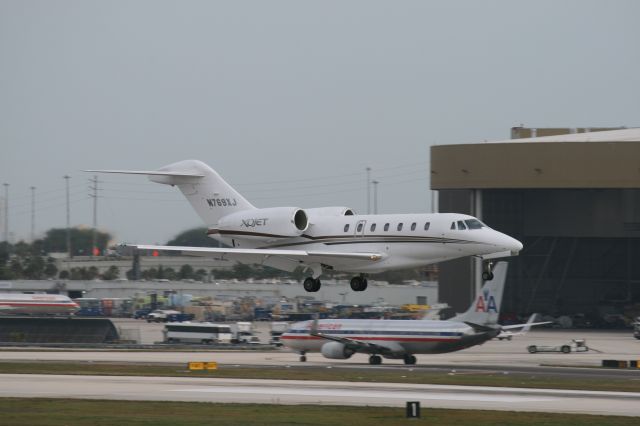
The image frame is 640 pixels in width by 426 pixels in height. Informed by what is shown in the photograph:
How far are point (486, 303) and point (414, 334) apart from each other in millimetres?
4379

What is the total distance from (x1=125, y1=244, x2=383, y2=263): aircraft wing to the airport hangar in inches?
1521

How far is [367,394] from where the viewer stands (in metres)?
41.4

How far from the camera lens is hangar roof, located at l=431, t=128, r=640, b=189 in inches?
3123

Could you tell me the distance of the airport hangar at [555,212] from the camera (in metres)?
80.1

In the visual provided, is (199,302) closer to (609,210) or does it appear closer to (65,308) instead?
(65,308)

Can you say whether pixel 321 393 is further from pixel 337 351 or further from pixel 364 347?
pixel 337 351

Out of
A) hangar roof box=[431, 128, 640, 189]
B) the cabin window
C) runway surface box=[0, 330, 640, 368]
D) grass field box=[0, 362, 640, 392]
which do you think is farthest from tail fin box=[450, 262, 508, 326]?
the cabin window

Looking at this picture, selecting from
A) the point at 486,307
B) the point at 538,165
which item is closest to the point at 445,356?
the point at 486,307

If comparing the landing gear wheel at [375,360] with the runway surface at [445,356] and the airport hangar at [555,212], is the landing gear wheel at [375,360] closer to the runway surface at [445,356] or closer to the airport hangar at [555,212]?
the runway surface at [445,356]

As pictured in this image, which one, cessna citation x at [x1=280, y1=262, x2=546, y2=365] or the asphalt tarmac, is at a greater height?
cessna citation x at [x1=280, y1=262, x2=546, y2=365]

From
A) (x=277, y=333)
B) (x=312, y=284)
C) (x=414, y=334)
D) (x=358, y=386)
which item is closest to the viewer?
(x=358, y=386)

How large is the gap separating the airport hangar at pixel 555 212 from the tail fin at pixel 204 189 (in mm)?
36180

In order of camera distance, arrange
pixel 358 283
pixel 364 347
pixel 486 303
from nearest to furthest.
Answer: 1. pixel 358 283
2. pixel 486 303
3. pixel 364 347

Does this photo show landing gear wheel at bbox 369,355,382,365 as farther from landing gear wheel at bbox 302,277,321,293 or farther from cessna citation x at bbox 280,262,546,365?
landing gear wheel at bbox 302,277,321,293
